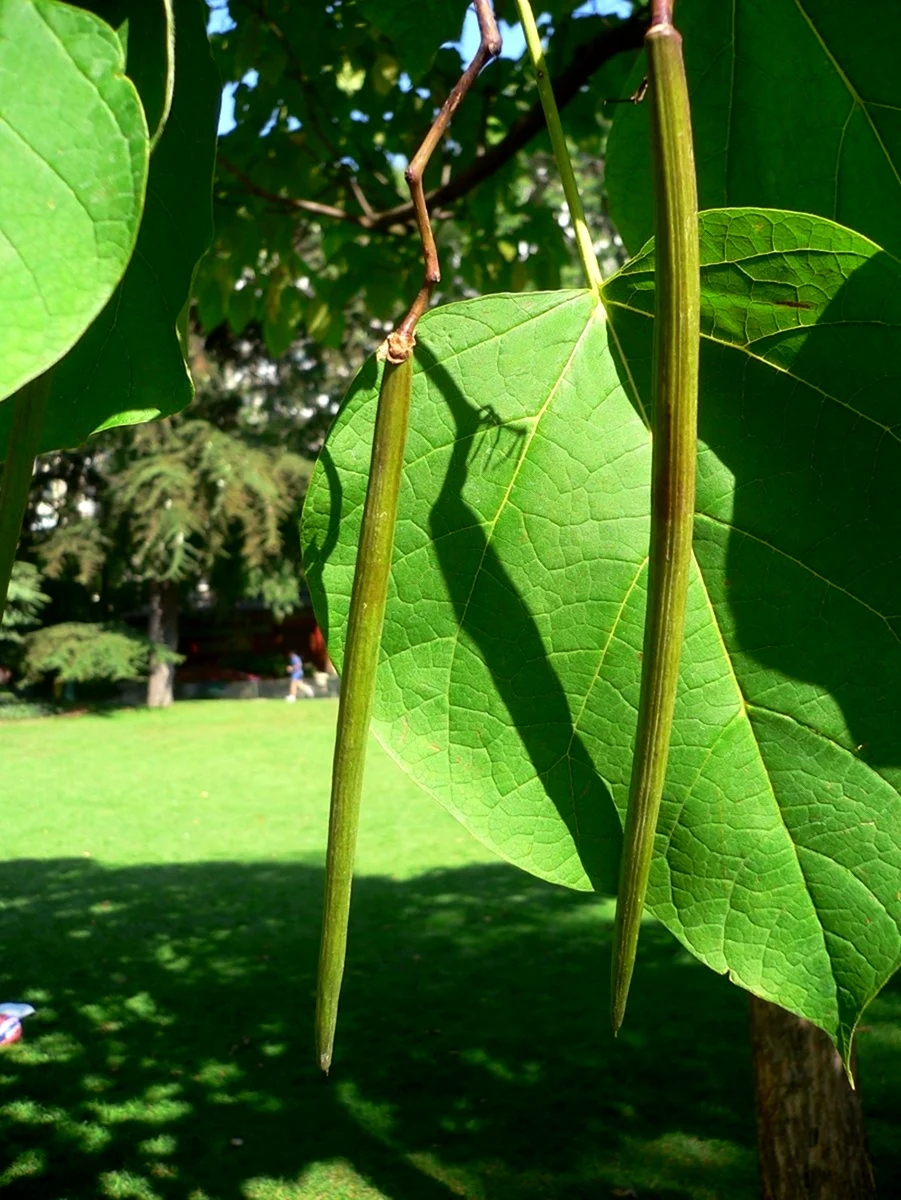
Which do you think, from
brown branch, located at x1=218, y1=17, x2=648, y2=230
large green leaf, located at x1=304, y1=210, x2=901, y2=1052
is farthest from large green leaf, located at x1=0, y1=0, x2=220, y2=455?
brown branch, located at x1=218, y1=17, x2=648, y2=230

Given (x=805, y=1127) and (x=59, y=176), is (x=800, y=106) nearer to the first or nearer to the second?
(x=59, y=176)

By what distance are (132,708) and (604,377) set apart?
15568 mm

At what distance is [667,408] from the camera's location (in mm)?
359

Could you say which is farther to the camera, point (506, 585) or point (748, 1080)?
point (748, 1080)

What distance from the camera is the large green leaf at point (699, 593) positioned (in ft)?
1.84

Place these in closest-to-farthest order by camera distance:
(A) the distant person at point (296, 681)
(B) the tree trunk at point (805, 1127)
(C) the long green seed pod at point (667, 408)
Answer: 1. (C) the long green seed pod at point (667, 408)
2. (B) the tree trunk at point (805, 1127)
3. (A) the distant person at point (296, 681)

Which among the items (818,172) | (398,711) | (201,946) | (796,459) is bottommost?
(201,946)

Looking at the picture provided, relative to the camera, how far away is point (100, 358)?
57cm

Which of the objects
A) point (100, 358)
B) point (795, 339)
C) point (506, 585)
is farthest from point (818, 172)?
point (100, 358)

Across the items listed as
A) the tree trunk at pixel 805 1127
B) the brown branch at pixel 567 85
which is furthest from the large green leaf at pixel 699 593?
the tree trunk at pixel 805 1127

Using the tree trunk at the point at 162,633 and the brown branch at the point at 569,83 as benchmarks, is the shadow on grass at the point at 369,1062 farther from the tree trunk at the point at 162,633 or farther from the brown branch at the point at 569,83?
the tree trunk at the point at 162,633

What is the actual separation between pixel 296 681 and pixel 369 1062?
476 inches

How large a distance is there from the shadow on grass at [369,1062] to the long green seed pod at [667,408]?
2960mm

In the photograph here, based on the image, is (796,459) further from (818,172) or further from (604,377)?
(818,172)
